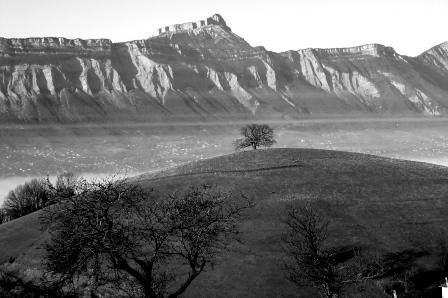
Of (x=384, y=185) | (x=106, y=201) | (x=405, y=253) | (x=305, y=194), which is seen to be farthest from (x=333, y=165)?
(x=106, y=201)

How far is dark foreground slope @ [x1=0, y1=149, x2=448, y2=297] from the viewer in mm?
62334

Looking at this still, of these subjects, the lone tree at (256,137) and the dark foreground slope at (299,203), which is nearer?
the dark foreground slope at (299,203)

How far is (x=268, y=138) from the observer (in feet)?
489

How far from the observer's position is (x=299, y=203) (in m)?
83.1

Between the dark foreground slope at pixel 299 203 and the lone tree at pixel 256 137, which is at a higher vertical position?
the lone tree at pixel 256 137

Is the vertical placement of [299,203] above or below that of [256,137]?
below

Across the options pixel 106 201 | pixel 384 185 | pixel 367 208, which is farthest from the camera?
pixel 384 185

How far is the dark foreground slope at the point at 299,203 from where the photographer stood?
205ft

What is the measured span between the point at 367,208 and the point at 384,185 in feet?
47.1

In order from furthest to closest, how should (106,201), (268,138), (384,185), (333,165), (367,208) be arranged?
(268,138) < (333,165) < (384,185) < (367,208) < (106,201)

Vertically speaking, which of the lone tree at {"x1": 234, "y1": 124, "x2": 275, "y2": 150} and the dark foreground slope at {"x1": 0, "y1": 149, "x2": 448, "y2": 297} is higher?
the lone tree at {"x1": 234, "y1": 124, "x2": 275, "y2": 150}

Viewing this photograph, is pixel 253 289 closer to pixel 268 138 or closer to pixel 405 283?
pixel 405 283

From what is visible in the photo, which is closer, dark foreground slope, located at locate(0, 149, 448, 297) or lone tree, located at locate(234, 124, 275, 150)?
dark foreground slope, located at locate(0, 149, 448, 297)

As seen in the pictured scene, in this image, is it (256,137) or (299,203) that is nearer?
(299,203)
